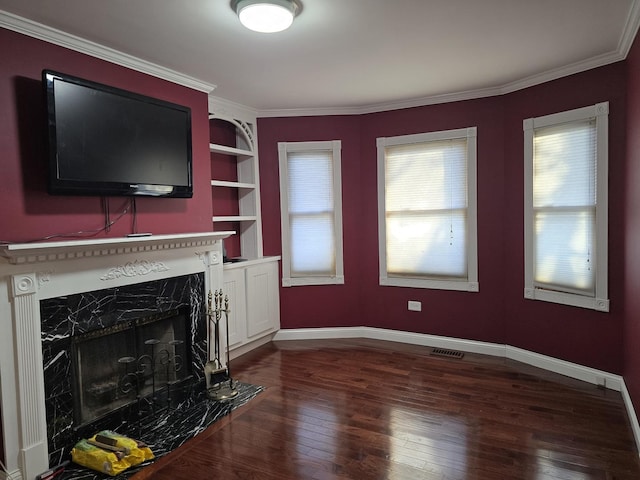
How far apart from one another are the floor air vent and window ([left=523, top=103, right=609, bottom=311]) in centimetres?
91

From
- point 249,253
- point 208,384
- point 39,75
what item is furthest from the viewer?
point 249,253

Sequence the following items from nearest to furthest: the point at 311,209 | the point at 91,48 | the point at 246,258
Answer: the point at 91,48 → the point at 246,258 → the point at 311,209

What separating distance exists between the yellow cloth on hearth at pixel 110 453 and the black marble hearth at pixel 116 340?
0.11m

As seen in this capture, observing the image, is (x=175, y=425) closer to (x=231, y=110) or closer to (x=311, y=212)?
(x=311, y=212)

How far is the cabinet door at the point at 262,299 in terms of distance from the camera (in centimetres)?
432

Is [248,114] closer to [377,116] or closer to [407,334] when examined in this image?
[377,116]

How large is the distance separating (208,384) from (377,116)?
3222 mm

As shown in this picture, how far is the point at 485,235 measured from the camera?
13.8 feet

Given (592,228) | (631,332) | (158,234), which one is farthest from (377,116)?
(631,332)

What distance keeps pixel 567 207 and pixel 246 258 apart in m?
3.15

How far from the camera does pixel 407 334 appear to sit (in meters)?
4.64

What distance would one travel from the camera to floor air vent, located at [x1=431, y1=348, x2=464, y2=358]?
4199 mm

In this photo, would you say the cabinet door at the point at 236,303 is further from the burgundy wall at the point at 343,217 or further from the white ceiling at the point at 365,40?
the white ceiling at the point at 365,40

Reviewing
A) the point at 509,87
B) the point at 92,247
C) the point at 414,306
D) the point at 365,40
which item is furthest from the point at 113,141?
the point at 509,87
